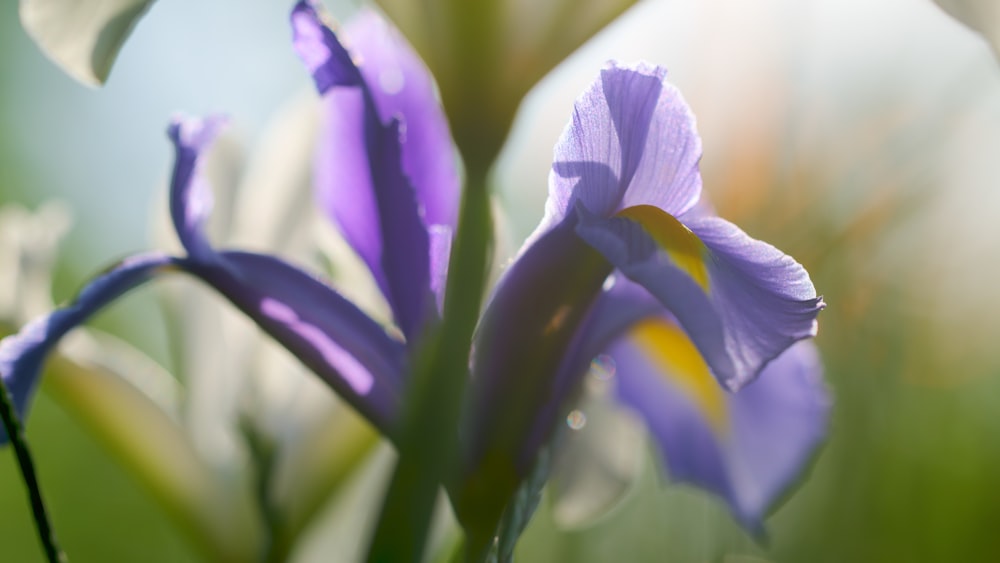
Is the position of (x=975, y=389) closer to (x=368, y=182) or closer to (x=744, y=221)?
(x=744, y=221)

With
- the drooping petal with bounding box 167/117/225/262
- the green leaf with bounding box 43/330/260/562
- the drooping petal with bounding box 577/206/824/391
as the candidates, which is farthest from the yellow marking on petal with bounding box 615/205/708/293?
the green leaf with bounding box 43/330/260/562

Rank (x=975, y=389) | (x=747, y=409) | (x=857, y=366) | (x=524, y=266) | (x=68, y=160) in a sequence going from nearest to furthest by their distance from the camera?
(x=524, y=266)
(x=747, y=409)
(x=857, y=366)
(x=975, y=389)
(x=68, y=160)

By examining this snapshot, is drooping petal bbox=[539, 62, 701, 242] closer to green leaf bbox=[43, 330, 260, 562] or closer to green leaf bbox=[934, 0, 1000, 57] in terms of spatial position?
green leaf bbox=[934, 0, 1000, 57]

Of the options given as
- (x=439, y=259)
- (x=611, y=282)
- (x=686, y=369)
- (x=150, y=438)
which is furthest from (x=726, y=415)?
(x=150, y=438)

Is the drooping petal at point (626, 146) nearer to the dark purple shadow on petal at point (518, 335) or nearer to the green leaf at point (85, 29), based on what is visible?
the dark purple shadow on petal at point (518, 335)

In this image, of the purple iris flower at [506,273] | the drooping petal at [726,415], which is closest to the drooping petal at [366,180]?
the purple iris flower at [506,273]

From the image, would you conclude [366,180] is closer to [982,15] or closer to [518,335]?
Answer: [518,335]

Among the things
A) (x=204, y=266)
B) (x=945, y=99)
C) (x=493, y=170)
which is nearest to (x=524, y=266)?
(x=493, y=170)
